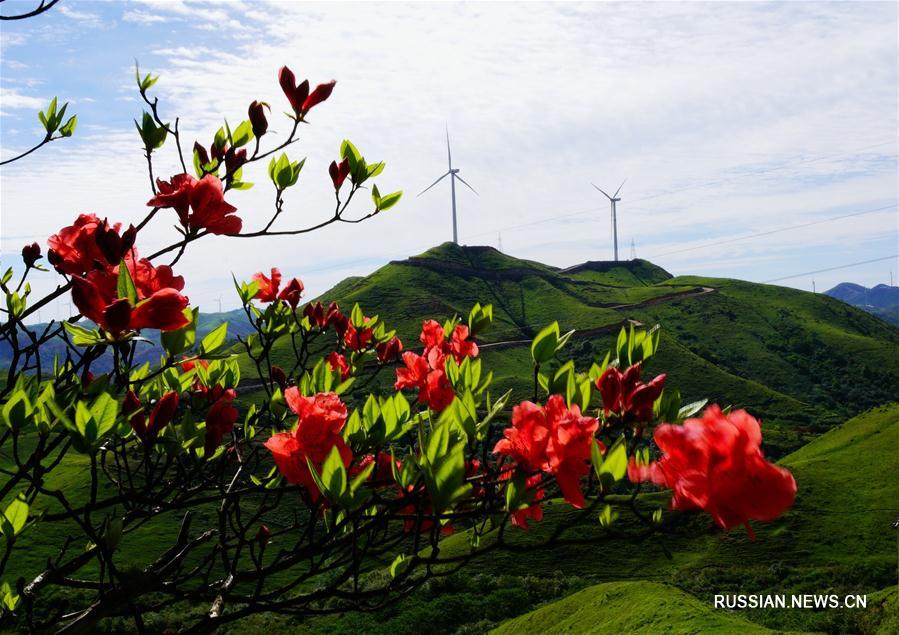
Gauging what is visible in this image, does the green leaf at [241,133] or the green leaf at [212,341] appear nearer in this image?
the green leaf at [212,341]

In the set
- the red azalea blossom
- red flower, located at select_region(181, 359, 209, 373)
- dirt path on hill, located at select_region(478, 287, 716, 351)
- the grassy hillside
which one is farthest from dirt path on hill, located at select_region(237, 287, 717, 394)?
red flower, located at select_region(181, 359, 209, 373)

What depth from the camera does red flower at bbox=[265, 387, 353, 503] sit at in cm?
192

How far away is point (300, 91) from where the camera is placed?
3115 millimetres

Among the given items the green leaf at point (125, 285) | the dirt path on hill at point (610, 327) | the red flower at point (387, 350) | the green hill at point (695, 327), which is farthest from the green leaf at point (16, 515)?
the green hill at point (695, 327)

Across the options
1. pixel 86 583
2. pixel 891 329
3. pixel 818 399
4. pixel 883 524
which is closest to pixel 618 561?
pixel 883 524

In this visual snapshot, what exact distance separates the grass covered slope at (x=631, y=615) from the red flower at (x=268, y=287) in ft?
43.3

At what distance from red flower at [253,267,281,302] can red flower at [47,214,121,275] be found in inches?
85.7

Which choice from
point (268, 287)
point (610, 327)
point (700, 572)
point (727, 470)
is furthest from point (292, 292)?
point (610, 327)

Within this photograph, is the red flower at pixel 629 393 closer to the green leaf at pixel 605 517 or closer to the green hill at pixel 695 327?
the green leaf at pixel 605 517

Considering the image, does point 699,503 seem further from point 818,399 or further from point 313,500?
point 818,399

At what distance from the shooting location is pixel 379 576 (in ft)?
97.4

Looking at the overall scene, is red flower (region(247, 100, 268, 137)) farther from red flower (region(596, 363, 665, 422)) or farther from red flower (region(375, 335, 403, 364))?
red flower (region(596, 363, 665, 422))

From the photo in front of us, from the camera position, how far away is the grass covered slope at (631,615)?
14828mm

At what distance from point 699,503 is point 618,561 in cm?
3023
